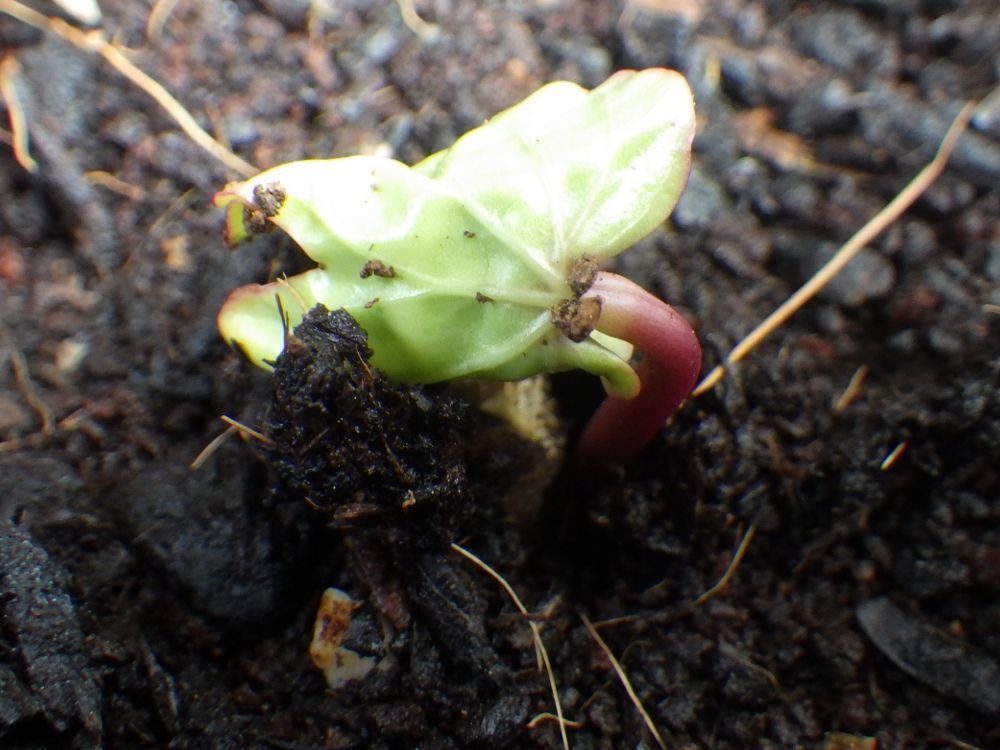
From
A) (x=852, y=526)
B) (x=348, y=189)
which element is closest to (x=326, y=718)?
(x=348, y=189)

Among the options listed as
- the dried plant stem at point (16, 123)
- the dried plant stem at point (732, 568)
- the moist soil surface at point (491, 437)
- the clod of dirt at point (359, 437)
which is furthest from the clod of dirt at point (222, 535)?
the dried plant stem at point (16, 123)

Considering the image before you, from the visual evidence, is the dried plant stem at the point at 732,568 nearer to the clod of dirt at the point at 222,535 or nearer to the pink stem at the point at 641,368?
the pink stem at the point at 641,368

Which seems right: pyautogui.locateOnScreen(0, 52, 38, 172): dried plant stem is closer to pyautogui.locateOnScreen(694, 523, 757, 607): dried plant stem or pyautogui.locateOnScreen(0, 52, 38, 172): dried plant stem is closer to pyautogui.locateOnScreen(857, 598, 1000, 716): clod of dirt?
pyautogui.locateOnScreen(694, 523, 757, 607): dried plant stem

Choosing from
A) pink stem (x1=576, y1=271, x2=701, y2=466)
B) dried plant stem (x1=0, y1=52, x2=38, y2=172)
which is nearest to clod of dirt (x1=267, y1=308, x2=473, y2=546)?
pink stem (x1=576, y1=271, x2=701, y2=466)

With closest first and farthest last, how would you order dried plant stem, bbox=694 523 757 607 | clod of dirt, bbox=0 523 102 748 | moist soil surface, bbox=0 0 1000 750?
clod of dirt, bbox=0 523 102 748
moist soil surface, bbox=0 0 1000 750
dried plant stem, bbox=694 523 757 607

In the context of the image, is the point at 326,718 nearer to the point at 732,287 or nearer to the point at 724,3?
the point at 732,287

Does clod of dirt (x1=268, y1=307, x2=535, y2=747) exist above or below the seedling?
below

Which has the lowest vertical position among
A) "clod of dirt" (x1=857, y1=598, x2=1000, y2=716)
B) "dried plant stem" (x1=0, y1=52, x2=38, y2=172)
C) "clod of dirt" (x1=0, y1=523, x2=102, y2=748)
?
"clod of dirt" (x1=0, y1=523, x2=102, y2=748)
